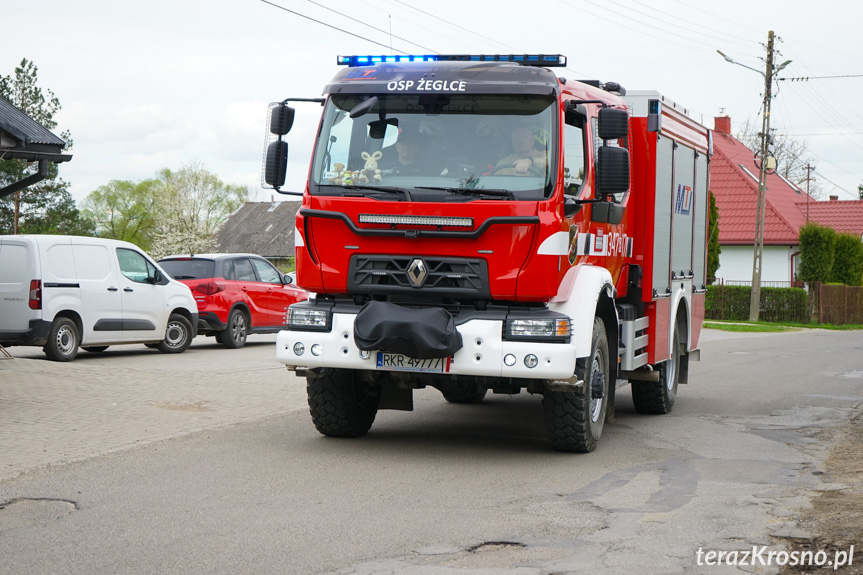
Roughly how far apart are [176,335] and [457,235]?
461 inches

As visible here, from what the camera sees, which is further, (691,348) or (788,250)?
(788,250)

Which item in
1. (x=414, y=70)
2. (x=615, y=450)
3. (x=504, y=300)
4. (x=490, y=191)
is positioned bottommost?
(x=615, y=450)

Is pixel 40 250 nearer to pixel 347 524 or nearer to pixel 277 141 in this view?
pixel 277 141

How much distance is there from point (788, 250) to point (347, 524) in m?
46.1

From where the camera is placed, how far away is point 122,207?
88750 millimetres

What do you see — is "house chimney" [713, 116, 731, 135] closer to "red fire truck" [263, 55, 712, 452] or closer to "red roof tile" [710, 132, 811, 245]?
"red roof tile" [710, 132, 811, 245]

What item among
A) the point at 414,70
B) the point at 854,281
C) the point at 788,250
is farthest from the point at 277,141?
the point at 788,250

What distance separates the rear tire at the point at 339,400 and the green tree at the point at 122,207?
81.0 meters

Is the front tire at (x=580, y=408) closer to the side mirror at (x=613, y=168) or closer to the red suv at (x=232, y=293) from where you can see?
the side mirror at (x=613, y=168)

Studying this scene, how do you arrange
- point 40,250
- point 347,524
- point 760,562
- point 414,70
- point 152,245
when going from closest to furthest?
point 760,562 < point 347,524 < point 414,70 < point 40,250 < point 152,245

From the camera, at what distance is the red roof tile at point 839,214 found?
55188 mm

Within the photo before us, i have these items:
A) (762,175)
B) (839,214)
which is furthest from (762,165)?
(839,214)

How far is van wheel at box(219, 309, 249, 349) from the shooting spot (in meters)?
20.3

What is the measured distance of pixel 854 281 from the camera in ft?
147
